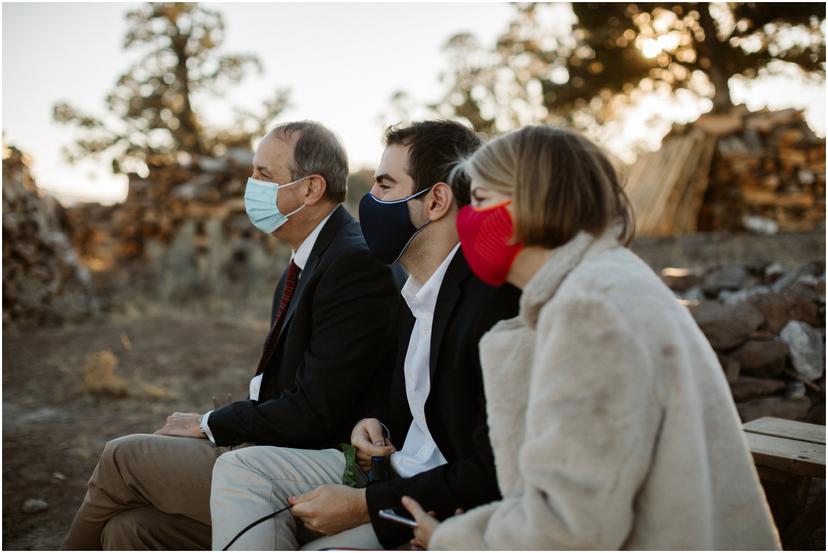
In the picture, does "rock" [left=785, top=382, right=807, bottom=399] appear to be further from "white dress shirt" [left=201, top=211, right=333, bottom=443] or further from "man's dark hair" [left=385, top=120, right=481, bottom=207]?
"white dress shirt" [left=201, top=211, right=333, bottom=443]

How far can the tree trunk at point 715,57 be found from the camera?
1586 cm

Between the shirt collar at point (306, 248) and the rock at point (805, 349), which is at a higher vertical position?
the shirt collar at point (306, 248)

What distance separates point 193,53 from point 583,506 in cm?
1849

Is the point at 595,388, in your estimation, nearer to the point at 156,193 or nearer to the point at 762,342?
the point at 762,342

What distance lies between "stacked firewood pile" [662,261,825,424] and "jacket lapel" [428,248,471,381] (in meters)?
2.98

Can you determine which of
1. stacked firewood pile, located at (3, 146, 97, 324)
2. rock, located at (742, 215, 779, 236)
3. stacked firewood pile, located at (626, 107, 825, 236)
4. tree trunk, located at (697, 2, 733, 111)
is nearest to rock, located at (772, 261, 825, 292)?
rock, located at (742, 215, 779, 236)

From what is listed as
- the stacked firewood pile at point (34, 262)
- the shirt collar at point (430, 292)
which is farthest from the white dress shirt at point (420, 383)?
the stacked firewood pile at point (34, 262)

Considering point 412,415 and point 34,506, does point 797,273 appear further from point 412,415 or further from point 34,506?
point 34,506

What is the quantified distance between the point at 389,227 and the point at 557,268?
1.05 metres

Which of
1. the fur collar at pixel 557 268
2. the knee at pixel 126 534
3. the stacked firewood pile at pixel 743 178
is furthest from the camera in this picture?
the stacked firewood pile at pixel 743 178

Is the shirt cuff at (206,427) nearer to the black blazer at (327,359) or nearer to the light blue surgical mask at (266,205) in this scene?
the black blazer at (327,359)

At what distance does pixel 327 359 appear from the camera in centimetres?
278

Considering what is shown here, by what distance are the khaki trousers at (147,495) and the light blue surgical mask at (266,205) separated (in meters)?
1.07

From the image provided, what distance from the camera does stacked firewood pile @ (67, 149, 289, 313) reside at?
12.7 m
